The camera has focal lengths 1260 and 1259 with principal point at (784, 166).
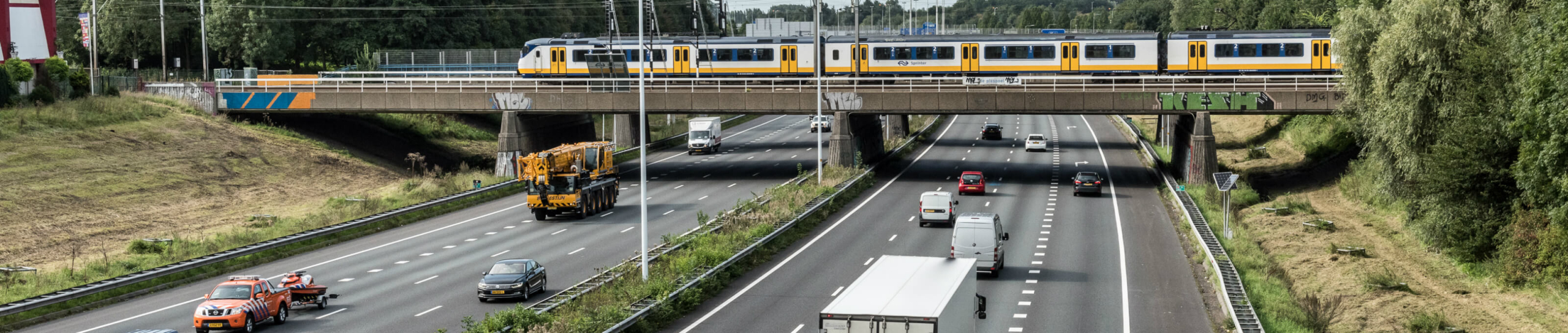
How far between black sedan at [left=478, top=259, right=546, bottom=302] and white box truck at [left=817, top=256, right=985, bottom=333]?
11205mm

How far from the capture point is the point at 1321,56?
62.9m

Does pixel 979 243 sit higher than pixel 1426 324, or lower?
higher

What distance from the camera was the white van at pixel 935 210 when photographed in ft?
145

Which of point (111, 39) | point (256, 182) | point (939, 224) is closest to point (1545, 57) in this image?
point (939, 224)

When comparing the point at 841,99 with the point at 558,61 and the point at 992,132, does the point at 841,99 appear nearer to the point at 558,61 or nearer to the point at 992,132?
the point at 558,61

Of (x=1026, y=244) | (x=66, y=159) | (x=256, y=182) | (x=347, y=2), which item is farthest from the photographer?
(x=347, y=2)

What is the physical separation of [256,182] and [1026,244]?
117ft

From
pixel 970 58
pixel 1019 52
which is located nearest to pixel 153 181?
pixel 970 58

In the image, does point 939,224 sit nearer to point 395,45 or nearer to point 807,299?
point 807,299

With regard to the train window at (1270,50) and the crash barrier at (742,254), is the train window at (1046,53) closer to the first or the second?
the train window at (1270,50)

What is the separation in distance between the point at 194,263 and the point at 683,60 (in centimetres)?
3806

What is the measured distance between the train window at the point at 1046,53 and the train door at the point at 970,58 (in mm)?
3093

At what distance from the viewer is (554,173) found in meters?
46.7

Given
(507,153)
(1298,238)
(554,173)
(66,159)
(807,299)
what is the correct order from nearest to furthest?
(807,299) < (1298,238) < (554,173) < (66,159) < (507,153)
